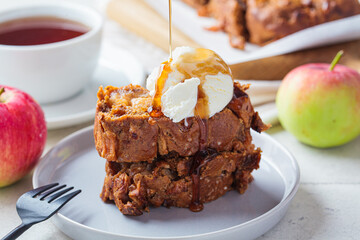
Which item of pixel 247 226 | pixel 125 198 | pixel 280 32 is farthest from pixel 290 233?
pixel 280 32

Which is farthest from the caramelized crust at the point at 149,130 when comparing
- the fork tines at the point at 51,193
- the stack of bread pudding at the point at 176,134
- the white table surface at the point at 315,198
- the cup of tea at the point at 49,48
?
the cup of tea at the point at 49,48

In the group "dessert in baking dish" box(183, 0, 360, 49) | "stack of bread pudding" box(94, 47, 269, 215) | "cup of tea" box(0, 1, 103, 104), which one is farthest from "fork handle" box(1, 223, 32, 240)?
"dessert in baking dish" box(183, 0, 360, 49)

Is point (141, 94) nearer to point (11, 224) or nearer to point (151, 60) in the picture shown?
point (11, 224)

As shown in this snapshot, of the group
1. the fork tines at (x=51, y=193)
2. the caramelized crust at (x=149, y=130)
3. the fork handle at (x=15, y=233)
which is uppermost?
the caramelized crust at (x=149, y=130)

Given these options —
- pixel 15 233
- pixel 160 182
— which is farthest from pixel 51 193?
pixel 160 182

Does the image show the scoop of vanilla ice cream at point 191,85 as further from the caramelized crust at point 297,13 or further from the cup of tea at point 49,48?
the caramelized crust at point 297,13

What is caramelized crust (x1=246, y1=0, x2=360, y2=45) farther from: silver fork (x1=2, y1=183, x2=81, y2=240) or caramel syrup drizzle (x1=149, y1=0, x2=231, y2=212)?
silver fork (x1=2, y1=183, x2=81, y2=240)

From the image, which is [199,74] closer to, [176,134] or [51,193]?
[176,134]
